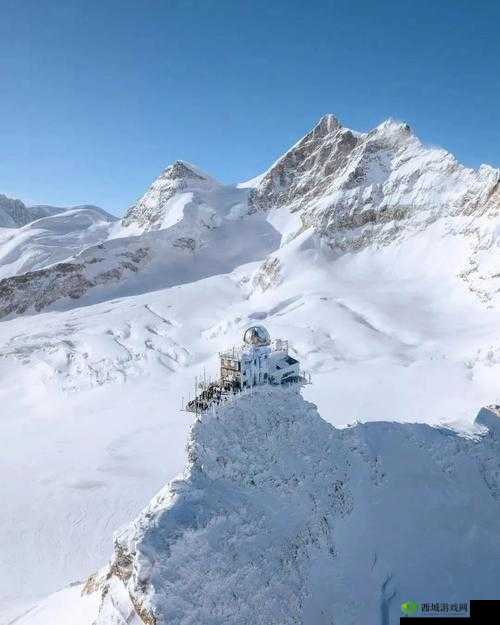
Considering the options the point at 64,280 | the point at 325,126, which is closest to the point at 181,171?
the point at 325,126

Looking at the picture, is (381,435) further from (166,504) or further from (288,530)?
(166,504)

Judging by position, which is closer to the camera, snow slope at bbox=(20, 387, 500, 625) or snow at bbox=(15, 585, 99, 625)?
snow slope at bbox=(20, 387, 500, 625)

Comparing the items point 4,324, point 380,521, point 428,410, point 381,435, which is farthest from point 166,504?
point 4,324

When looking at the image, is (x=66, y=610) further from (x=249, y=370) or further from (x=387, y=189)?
(x=387, y=189)

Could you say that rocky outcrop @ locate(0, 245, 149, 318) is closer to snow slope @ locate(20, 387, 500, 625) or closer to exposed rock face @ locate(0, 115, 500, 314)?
exposed rock face @ locate(0, 115, 500, 314)

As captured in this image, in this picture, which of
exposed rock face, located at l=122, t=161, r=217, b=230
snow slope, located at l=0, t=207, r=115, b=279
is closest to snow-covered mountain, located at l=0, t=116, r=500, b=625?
exposed rock face, located at l=122, t=161, r=217, b=230

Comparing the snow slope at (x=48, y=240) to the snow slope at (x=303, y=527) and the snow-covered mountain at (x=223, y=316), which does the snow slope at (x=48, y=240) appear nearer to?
the snow-covered mountain at (x=223, y=316)

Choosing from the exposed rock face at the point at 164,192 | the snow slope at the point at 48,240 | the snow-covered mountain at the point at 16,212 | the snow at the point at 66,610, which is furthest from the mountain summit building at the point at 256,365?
the snow-covered mountain at the point at 16,212
